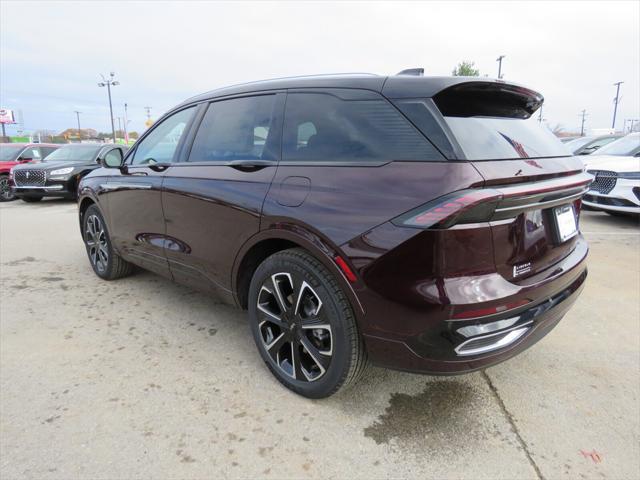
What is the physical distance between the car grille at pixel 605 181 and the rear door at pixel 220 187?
6729 mm

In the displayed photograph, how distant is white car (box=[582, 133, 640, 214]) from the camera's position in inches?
269

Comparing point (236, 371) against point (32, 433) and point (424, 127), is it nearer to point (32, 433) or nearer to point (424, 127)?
point (32, 433)

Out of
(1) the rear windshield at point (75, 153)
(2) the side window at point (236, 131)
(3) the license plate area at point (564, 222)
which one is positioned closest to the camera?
(3) the license plate area at point (564, 222)

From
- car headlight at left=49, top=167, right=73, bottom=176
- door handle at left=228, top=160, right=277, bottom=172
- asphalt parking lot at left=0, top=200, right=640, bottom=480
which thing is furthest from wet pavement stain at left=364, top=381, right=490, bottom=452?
car headlight at left=49, top=167, right=73, bottom=176

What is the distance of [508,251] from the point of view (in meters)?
1.84

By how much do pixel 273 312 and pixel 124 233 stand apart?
203 cm

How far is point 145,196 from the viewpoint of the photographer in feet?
11.2

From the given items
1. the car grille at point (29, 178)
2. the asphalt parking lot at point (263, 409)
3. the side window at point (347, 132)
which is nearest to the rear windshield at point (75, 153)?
the car grille at point (29, 178)

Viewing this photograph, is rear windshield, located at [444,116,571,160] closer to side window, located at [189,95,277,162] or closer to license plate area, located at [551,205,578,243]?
license plate area, located at [551,205,578,243]

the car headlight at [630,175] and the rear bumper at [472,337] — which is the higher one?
the car headlight at [630,175]

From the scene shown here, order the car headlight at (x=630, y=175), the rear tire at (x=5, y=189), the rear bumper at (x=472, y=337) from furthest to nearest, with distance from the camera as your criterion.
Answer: the rear tire at (x=5, y=189) < the car headlight at (x=630, y=175) < the rear bumper at (x=472, y=337)

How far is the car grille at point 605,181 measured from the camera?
709cm

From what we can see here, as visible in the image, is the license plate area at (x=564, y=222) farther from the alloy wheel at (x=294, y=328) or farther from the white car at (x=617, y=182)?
the white car at (x=617, y=182)

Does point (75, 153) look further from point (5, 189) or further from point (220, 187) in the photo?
point (220, 187)
